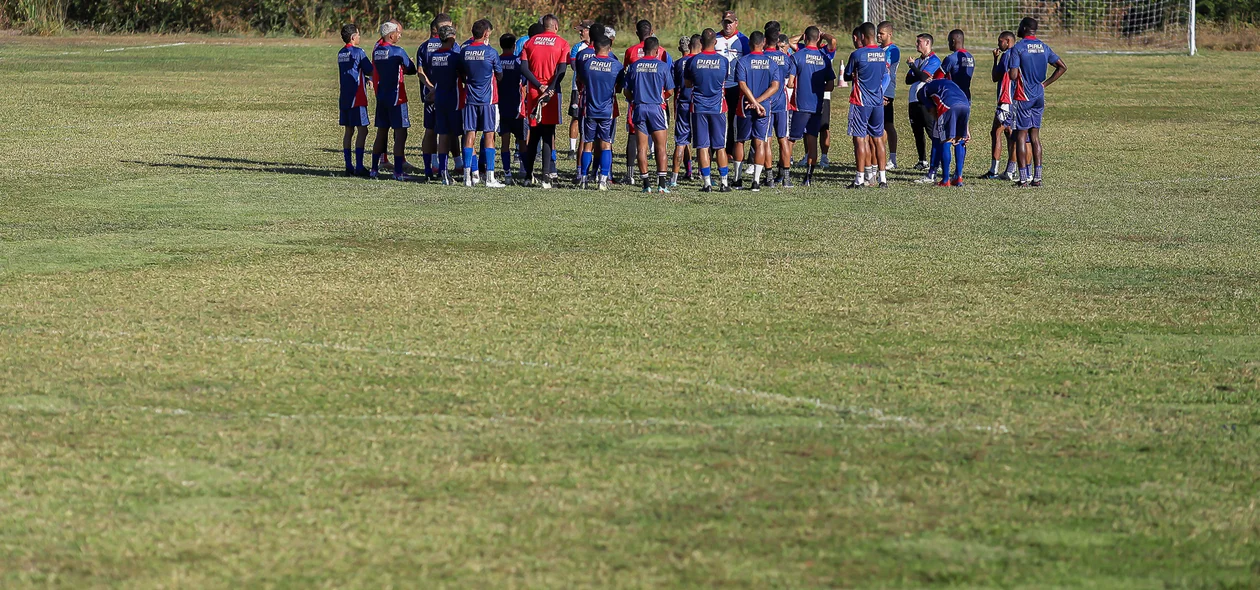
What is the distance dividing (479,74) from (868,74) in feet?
13.3

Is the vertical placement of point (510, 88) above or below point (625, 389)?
above

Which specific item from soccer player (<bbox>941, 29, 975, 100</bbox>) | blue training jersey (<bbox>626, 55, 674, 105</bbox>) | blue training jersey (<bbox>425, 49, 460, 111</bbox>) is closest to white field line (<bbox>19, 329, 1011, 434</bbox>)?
blue training jersey (<bbox>626, 55, 674, 105</bbox>)

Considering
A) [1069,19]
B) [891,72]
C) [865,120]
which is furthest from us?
[1069,19]

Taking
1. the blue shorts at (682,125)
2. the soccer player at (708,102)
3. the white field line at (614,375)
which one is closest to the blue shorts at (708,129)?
the soccer player at (708,102)

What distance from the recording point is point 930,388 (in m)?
7.57

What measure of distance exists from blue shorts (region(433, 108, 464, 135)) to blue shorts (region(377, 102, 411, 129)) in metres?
0.32

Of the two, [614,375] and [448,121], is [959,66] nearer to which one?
[448,121]

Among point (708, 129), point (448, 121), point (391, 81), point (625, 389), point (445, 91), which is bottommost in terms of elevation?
point (625, 389)

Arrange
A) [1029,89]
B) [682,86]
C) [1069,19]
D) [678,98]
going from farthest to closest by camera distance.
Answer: [1069,19] < [1029,89] < [678,98] < [682,86]

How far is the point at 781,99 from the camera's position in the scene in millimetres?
16516

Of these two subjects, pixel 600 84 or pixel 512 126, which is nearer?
pixel 600 84

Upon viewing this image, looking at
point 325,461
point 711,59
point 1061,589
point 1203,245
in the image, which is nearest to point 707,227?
point 711,59

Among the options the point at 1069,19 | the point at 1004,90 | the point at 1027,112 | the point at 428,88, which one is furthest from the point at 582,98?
the point at 1069,19

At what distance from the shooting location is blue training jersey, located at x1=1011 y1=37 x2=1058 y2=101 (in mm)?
16438
